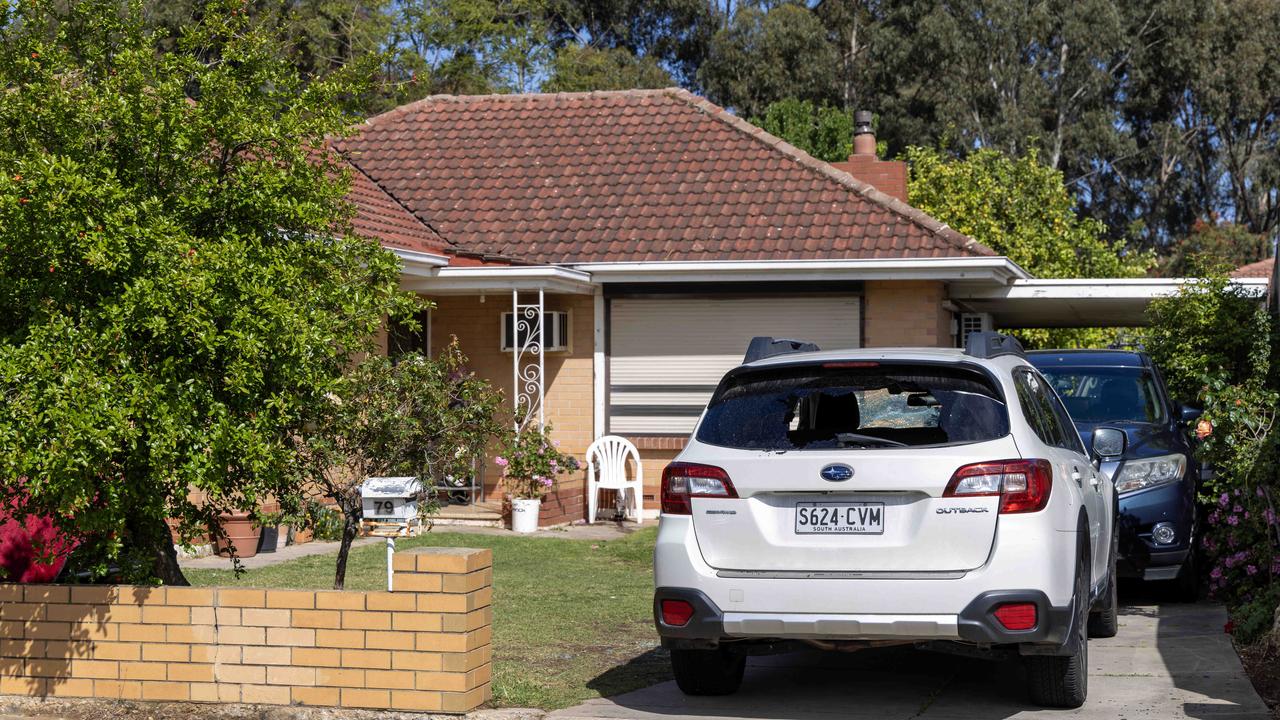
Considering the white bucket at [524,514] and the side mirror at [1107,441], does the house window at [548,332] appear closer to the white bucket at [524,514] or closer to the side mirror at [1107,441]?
the white bucket at [524,514]

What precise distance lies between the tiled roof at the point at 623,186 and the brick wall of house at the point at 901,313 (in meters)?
0.47

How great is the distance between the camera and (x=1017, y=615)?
19.0ft

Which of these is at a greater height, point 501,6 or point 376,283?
point 501,6

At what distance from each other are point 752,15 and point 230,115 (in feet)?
126

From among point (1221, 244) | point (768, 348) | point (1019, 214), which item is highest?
point (1221, 244)

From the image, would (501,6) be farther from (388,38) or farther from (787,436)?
(787,436)

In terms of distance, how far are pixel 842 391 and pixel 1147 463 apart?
4057mm

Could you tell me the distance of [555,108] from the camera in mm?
20094

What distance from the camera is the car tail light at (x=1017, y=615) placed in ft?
19.0

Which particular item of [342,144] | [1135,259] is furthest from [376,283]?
[1135,259]

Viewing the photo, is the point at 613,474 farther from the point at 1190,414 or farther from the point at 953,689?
the point at 953,689

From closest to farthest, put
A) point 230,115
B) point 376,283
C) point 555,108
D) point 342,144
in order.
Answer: point 230,115 → point 376,283 → point 342,144 → point 555,108

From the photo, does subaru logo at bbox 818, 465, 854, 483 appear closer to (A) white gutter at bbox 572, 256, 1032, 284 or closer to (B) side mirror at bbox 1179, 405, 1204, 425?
(B) side mirror at bbox 1179, 405, 1204, 425

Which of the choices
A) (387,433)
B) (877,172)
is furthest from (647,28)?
(387,433)
